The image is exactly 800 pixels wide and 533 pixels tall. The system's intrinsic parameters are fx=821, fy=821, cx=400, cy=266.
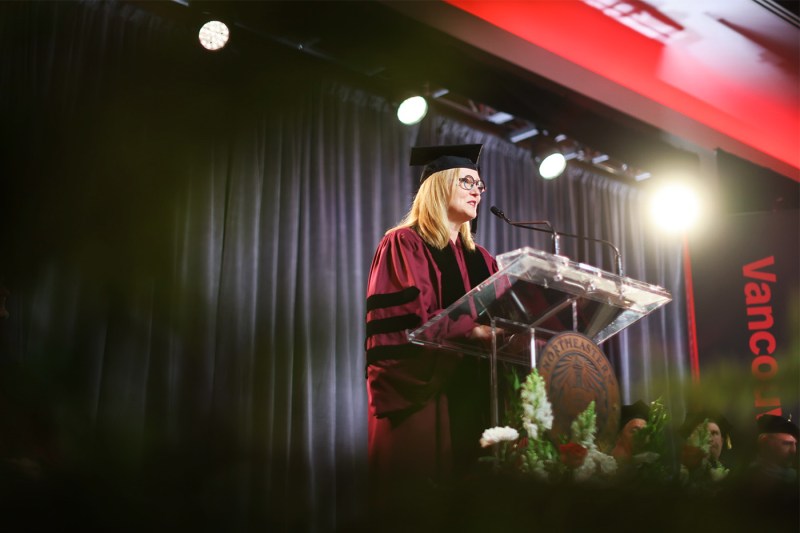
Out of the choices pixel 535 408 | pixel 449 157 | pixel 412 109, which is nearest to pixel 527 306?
pixel 535 408

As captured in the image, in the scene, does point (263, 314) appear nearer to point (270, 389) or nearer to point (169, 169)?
point (270, 389)

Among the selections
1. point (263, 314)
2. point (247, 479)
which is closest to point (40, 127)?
point (263, 314)

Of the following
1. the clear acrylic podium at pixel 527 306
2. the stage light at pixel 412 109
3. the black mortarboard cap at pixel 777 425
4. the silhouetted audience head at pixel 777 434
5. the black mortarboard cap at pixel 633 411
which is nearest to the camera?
the clear acrylic podium at pixel 527 306

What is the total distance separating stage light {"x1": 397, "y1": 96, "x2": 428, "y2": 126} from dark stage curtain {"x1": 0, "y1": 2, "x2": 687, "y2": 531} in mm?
317

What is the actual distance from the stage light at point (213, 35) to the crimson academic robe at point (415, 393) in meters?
2.42

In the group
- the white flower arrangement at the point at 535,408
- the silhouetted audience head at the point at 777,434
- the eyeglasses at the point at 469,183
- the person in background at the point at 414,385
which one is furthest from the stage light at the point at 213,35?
the silhouetted audience head at the point at 777,434

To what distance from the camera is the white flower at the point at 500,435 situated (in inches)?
75.5

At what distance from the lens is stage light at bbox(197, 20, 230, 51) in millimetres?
4480

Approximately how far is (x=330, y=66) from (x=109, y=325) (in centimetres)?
223

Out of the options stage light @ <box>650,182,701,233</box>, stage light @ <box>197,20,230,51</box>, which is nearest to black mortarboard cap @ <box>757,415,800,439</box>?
stage light @ <box>650,182,701,233</box>

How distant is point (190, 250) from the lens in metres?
4.70

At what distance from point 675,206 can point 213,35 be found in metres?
4.20

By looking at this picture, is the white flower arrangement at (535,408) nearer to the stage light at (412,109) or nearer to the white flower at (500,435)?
the white flower at (500,435)

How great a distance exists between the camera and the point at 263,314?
4895 mm
